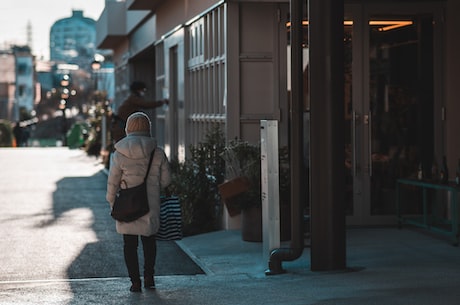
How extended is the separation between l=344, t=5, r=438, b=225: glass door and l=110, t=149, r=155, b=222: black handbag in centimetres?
514

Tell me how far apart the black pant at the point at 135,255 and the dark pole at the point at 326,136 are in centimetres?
166

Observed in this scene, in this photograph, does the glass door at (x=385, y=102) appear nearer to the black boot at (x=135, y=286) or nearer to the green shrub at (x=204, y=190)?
the green shrub at (x=204, y=190)

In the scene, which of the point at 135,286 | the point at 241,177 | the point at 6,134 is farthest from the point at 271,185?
the point at 6,134

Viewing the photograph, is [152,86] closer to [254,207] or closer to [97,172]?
[97,172]

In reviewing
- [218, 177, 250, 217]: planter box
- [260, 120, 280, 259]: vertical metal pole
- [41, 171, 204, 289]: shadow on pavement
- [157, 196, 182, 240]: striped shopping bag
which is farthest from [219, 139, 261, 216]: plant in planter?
[157, 196, 182, 240]: striped shopping bag

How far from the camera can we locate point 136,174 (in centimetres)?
995

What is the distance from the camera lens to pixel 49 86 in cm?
14125

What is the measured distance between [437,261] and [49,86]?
133 m

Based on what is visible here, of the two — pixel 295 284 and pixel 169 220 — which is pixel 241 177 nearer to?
pixel 169 220

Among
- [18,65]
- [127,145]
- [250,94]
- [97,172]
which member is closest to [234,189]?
[250,94]

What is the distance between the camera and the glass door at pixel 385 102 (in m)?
14.5

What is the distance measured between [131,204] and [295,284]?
169cm

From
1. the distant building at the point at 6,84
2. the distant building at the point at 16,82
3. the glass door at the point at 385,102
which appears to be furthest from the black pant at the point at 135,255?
the distant building at the point at 6,84

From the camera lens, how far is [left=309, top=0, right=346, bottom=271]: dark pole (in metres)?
10.8
